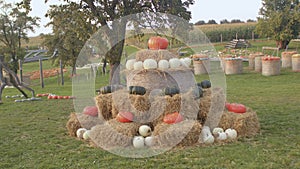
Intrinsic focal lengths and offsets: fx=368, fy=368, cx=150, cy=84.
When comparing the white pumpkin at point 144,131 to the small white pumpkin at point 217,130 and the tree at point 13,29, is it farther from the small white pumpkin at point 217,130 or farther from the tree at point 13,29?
the tree at point 13,29

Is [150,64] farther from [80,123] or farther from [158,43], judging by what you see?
[80,123]

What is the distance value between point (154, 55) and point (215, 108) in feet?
4.97

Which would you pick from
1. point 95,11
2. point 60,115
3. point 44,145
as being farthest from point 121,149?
point 95,11

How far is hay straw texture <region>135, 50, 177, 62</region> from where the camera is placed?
6988mm

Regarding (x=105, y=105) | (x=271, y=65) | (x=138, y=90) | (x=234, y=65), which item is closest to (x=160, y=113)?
(x=138, y=90)

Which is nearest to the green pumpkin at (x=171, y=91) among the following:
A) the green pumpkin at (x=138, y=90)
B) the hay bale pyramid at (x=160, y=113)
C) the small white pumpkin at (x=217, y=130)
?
the hay bale pyramid at (x=160, y=113)

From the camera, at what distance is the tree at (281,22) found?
92.9 ft

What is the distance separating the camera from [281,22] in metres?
28.6

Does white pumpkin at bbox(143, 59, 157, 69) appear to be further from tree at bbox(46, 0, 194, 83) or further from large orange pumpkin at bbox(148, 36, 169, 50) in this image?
tree at bbox(46, 0, 194, 83)

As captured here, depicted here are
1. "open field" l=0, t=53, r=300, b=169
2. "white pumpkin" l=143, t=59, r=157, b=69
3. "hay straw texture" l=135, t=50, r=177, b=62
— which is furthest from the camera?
"hay straw texture" l=135, t=50, r=177, b=62

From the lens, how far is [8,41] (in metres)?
25.0

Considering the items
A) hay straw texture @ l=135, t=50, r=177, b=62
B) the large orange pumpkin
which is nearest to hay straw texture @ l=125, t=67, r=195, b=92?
hay straw texture @ l=135, t=50, r=177, b=62

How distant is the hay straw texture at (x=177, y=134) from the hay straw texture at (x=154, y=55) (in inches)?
61.3

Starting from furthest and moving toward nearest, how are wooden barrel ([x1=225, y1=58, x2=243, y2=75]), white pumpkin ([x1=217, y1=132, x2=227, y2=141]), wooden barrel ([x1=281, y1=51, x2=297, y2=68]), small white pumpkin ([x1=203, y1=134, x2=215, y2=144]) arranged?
1. wooden barrel ([x1=281, y1=51, x2=297, y2=68])
2. wooden barrel ([x1=225, y1=58, x2=243, y2=75])
3. white pumpkin ([x1=217, y1=132, x2=227, y2=141])
4. small white pumpkin ([x1=203, y1=134, x2=215, y2=144])
